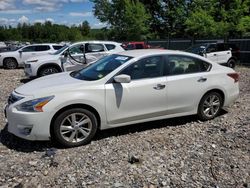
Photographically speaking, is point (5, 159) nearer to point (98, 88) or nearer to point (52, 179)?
point (52, 179)

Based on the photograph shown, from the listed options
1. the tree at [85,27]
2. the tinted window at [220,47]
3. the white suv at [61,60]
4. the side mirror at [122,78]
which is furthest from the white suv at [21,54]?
the tree at [85,27]

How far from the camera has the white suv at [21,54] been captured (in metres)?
17.0

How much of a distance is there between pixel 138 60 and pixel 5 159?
8.87ft

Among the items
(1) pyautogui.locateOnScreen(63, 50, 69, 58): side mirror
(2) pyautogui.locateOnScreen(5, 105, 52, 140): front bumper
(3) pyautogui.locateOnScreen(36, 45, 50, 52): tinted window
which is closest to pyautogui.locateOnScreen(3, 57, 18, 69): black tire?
(3) pyautogui.locateOnScreen(36, 45, 50, 52): tinted window

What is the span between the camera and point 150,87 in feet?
17.6

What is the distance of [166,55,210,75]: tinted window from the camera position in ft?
18.7

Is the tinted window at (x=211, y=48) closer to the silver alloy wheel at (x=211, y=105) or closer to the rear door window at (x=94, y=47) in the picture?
the rear door window at (x=94, y=47)

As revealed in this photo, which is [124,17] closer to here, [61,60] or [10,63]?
[10,63]

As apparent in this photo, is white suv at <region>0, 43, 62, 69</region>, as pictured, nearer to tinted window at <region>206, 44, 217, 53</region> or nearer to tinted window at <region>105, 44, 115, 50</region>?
tinted window at <region>105, 44, 115, 50</region>

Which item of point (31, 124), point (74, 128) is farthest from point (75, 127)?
point (31, 124)

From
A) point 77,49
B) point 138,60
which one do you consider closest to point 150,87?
point 138,60

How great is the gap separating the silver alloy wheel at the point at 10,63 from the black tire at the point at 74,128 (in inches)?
535

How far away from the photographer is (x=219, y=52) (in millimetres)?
16266

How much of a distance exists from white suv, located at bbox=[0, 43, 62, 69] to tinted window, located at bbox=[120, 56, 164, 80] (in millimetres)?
12424
